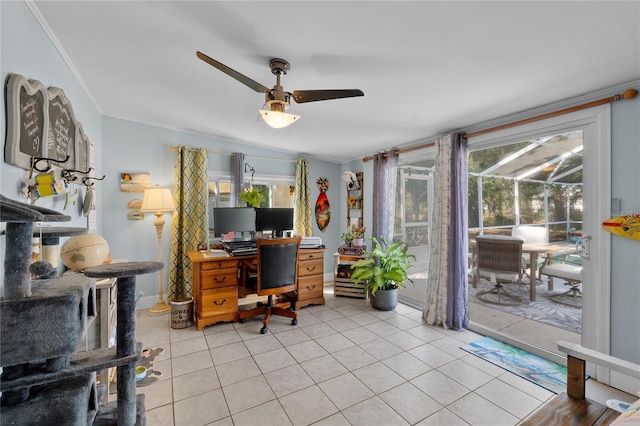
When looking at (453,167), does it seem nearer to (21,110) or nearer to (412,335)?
(412,335)

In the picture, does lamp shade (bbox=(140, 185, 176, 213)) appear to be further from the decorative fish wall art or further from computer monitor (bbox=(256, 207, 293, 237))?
the decorative fish wall art

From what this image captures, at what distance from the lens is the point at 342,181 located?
5.00 metres

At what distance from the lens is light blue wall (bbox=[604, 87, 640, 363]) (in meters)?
1.91

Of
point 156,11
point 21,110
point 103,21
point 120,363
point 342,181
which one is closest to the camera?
point 120,363

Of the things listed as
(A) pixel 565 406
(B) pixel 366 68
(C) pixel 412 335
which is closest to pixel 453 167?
(B) pixel 366 68

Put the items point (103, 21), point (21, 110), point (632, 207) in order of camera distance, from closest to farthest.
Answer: point (21, 110), point (103, 21), point (632, 207)

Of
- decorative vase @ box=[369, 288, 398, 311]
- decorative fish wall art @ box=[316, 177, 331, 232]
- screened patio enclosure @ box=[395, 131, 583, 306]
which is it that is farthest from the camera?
decorative fish wall art @ box=[316, 177, 331, 232]

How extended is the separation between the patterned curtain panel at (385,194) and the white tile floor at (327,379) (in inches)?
53.5

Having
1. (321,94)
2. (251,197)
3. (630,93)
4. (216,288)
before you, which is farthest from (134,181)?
(630,93)

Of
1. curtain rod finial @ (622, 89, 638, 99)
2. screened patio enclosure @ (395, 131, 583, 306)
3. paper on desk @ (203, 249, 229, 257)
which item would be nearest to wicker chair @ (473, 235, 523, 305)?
screened patio enclosure @ (395, 131, 583, 306)

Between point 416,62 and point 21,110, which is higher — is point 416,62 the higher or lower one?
the higher one

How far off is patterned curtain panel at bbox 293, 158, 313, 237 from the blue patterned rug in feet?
8.83

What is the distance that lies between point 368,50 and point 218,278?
8.57ft

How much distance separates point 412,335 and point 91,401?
8.74ft
